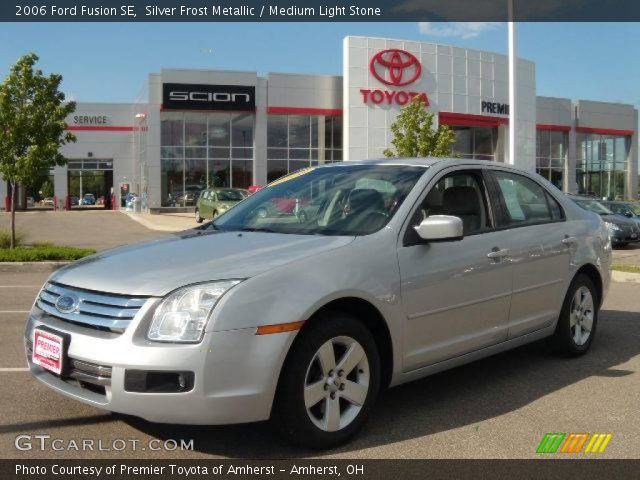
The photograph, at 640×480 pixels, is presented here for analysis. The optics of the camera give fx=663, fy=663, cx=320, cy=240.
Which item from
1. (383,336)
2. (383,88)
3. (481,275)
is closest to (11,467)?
(383,336)

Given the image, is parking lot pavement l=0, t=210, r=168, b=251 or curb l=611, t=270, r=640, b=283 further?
parking lot pavement l=0, t=210, r=168, b=251

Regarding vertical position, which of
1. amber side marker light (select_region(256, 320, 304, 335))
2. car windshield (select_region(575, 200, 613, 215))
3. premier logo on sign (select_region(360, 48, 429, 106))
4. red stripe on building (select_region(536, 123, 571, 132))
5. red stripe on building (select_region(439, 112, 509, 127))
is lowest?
amber side marker light (select_region(256, 320, 304, 335))

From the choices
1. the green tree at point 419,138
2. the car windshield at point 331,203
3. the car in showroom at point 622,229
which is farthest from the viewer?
the green tree at point 419,138

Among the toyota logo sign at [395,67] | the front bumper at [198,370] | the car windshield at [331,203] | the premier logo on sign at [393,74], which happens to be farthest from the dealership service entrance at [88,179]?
the front bumper at [198,370]

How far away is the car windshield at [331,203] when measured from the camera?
4238 mm

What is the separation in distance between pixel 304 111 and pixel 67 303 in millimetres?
36494

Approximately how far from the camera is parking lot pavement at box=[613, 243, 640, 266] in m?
15.8

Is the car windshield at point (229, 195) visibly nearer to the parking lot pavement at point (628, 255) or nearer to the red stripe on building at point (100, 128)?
the parking lot pavement at point (628, 255)

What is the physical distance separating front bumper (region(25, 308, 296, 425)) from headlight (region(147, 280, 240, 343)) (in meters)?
0.05

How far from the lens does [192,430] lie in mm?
3869

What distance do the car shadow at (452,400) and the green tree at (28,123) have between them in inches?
502

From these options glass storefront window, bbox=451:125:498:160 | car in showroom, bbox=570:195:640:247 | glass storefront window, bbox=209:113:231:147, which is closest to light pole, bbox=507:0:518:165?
car in showroom, bbox=570:195:640:247

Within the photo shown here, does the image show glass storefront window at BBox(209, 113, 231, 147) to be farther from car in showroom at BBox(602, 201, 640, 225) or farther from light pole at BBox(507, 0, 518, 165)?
light pole at BBox(507, 0, 518, 165)

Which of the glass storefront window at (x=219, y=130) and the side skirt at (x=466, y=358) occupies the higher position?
the glass storefront window at (x=219, y=130)
